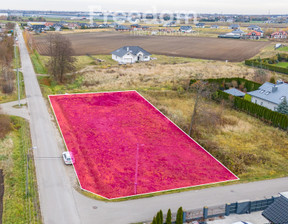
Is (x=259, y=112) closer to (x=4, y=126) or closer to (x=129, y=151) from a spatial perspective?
(x=129, y=151)

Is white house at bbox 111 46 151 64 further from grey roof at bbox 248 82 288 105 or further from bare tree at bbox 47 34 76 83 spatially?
grey roof at bbox 248 82 288 105

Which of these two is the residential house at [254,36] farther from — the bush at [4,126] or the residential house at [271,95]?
the bush at [4,126]

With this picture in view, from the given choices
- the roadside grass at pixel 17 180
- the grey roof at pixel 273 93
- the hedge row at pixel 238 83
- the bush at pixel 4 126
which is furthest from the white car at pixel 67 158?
the hedge row at pixel 238 83

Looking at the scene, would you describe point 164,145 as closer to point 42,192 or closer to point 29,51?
point 42,192

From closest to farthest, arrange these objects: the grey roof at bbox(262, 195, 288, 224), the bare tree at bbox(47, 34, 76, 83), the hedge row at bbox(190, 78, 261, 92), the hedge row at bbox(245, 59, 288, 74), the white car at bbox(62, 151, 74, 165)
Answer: the grey roof at bbox(262, 195, 288, 224) → the white car at bbox(62, 151, 74, 165) → the hedge row at bbox(190, 78, 261, 92) → the bare tree at bbox(47, 34, 76, 83) → the hedge row at bbox(245, 59, 288, 74)

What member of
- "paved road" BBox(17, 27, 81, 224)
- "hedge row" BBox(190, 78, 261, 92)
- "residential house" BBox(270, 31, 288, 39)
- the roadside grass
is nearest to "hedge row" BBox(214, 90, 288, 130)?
"hedge row" BBox(190, 78, 261, 92)

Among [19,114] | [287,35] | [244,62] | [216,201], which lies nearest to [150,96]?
[19,114]
